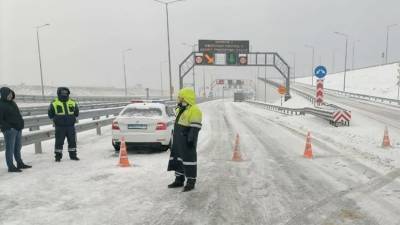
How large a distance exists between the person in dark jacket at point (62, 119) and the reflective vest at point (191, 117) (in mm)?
4300

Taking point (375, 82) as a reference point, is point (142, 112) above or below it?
above

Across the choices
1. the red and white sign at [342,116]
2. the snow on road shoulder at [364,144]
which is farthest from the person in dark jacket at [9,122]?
the red and white sign at [342,116]

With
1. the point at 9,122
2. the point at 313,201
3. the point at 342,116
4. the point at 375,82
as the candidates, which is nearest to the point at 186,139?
the point at 313,201

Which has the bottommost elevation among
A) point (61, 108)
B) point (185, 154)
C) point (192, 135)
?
point (185, 154)

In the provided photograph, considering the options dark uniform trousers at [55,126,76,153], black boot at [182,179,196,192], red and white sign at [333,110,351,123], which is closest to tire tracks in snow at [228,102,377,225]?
black boot at [182,179,196,192]

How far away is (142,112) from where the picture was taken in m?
12.2

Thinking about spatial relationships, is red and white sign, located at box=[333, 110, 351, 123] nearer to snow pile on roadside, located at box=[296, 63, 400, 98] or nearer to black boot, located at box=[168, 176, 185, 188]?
black boot, located at box=[168, 176, 185, 188]

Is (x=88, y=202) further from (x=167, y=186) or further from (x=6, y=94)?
(x=6, y=94)

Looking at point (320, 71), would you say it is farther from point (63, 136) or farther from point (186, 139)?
point (186, 139)

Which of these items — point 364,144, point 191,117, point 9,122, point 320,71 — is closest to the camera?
point 191,117

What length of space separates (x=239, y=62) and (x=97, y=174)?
43.9 meters

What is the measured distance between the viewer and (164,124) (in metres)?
11.8

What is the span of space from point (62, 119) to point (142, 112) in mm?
2649

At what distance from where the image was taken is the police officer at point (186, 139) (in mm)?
7281
